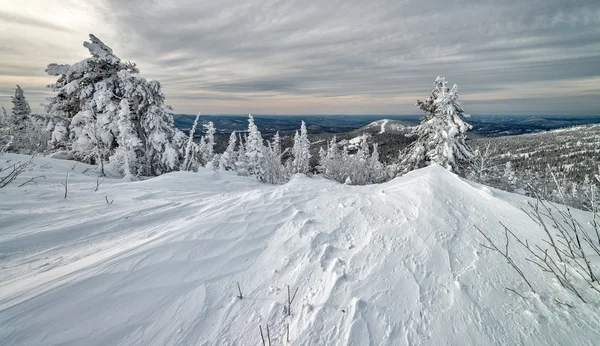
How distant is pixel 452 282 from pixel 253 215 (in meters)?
2.89

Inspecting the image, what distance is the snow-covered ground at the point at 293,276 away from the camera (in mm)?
2080

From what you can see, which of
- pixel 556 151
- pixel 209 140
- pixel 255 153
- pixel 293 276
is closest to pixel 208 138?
pixel 209 140

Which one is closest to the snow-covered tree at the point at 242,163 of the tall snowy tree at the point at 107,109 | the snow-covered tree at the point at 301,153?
the snow-covered tree at the point at 301,153

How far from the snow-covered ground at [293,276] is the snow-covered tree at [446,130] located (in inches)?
516

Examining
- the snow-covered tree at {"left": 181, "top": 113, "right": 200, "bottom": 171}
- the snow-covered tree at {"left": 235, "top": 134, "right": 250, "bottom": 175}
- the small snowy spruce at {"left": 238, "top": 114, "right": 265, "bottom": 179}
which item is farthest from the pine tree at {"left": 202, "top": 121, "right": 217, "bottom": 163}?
the snow-covered tree at {"left": 181, "top": 113, "right": 200, "bottom": 171}

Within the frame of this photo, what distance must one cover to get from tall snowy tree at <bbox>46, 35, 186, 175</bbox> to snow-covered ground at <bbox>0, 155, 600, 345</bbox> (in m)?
12.6

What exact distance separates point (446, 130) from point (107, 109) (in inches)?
843

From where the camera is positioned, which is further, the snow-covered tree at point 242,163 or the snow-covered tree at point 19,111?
the snow-covered tree at point 19,111

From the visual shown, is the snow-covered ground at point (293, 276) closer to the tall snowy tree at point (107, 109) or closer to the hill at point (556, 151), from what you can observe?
the tall snowy tree at point (107, 109)

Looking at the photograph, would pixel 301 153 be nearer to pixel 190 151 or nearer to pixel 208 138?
pixel 208 138

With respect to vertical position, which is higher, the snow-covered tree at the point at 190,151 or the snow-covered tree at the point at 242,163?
the snow-covered tree at the point at 190,151

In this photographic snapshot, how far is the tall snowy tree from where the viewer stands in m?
14.5

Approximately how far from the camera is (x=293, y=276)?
2.80 meters

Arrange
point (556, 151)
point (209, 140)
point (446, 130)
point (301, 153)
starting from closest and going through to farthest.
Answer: point (446, 130) → point (209, 140) → point (301, 153) → point (556, 151)
